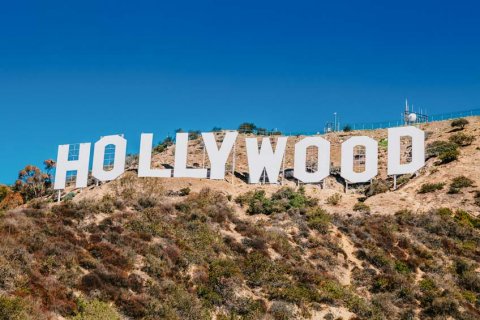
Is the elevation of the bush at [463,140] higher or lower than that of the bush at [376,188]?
higher

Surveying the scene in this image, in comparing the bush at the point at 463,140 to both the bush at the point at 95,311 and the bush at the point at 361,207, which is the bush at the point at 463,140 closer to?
the bush at the point at 361,207

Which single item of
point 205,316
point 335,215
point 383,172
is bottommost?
point 205,316

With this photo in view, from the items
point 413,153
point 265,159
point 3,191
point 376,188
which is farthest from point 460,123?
point 3,191

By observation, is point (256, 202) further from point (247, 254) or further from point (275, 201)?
point (247, 254)

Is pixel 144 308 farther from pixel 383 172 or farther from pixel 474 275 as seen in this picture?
pixel 383 172

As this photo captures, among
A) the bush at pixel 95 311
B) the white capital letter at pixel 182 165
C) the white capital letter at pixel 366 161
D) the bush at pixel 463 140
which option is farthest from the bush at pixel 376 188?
the bush at pixel 95 311

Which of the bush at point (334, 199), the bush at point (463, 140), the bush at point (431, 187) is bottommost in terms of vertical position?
the bush at point (334, 199)

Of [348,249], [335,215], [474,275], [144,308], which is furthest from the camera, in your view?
[335,215]

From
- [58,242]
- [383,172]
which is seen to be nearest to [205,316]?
[58,242]
